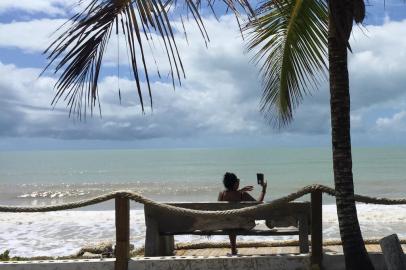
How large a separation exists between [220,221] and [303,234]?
1.10 m

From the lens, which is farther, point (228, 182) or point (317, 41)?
point (228, 182)

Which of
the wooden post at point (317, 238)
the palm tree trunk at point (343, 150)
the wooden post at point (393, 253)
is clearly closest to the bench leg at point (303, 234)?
the wooden post at point (317, 238)

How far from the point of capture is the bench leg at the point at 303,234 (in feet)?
23.5

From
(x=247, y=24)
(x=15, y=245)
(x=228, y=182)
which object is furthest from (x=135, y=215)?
(x=247, y=24)

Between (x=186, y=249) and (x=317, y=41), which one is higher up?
(x=317, y=41)

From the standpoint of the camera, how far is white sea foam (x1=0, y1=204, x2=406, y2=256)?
44.4 ft

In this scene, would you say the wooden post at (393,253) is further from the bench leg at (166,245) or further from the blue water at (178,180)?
the blue water at (178,180)

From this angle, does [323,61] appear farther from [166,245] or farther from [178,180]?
[178,180]

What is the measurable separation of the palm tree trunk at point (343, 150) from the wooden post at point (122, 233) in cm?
252

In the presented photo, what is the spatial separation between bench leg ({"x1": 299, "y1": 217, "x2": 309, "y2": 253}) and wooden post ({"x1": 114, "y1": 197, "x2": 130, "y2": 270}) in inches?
88.7

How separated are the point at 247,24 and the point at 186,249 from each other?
4.03 m

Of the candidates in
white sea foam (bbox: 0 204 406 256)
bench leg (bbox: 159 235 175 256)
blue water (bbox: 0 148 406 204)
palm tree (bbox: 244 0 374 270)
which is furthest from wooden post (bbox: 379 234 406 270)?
blue water (bbox: 0 148 406 204)

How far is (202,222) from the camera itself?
736 cm

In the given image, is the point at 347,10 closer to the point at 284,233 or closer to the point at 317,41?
the point at 317,41
